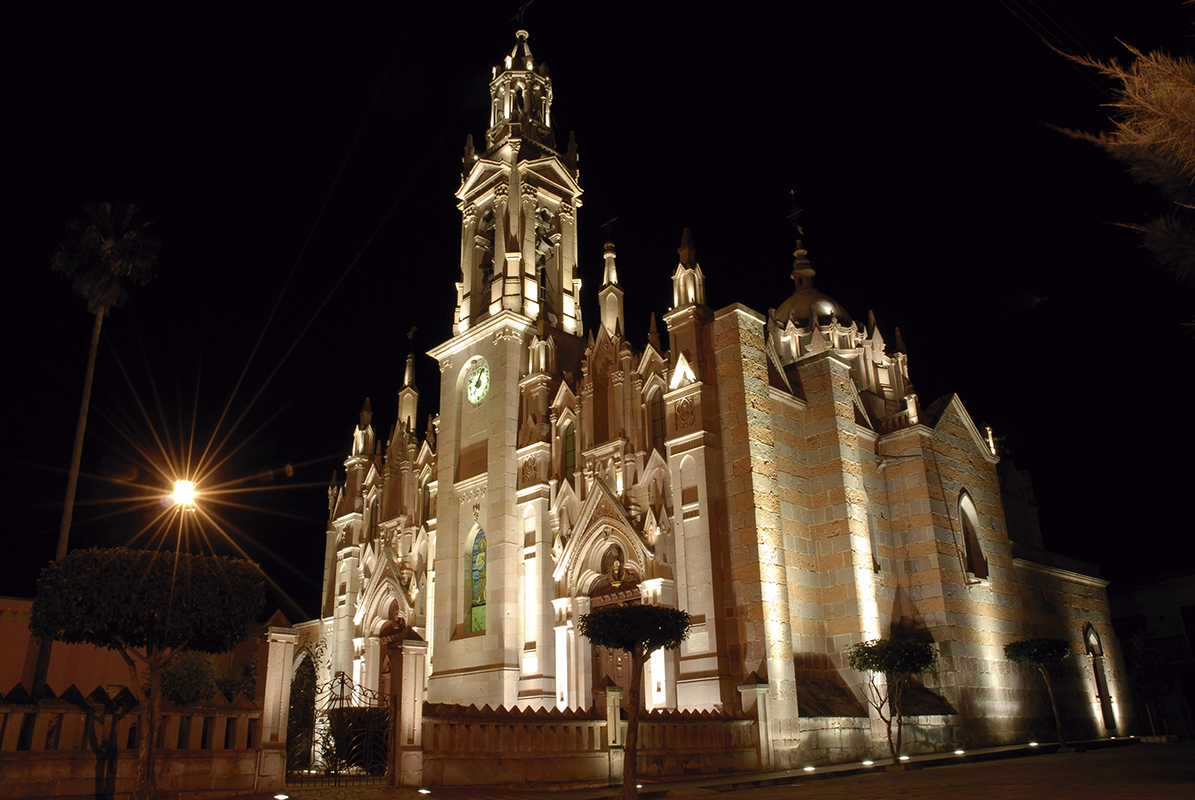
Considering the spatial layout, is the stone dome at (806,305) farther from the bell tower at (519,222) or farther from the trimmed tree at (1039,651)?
the trimmed tree at (1039,651)

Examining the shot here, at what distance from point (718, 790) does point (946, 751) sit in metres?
12.0

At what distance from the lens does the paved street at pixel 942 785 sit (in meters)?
12.6

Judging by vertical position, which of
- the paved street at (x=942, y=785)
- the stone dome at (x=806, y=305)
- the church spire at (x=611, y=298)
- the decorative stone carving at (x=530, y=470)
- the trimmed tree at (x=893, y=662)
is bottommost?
the paved street at (x=942, y=785)

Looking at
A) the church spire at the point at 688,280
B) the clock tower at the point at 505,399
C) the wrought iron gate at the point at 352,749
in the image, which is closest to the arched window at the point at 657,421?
the church spire at the point at 688,280

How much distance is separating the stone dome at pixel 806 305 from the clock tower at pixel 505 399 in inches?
468

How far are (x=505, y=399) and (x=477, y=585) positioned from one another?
7262 millimetres

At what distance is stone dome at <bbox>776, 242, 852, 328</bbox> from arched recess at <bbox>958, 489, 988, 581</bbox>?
1355cm

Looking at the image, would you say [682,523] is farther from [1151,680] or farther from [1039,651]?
[1151,680]

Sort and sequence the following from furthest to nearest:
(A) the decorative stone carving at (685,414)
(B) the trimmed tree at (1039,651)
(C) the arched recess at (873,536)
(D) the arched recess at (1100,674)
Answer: (D) the arched recess at (1100,674) → (C) the arched recess at (873,536) → (B) the trimmed tree at (1039,651) → (A) the decorative stone carving at (685,414)

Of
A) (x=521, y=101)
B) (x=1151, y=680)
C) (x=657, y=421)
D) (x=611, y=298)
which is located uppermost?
(x=521, y=101)

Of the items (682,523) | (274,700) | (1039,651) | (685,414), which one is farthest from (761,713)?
(274,700)

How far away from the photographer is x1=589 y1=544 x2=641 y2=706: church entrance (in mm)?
27188

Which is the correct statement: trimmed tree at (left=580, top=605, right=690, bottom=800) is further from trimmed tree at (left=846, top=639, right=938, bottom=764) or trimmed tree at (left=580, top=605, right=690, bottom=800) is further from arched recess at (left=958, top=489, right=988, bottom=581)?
arched recess at (left=958, top=489, right=988, bottom=581)

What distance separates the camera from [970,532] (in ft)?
103
